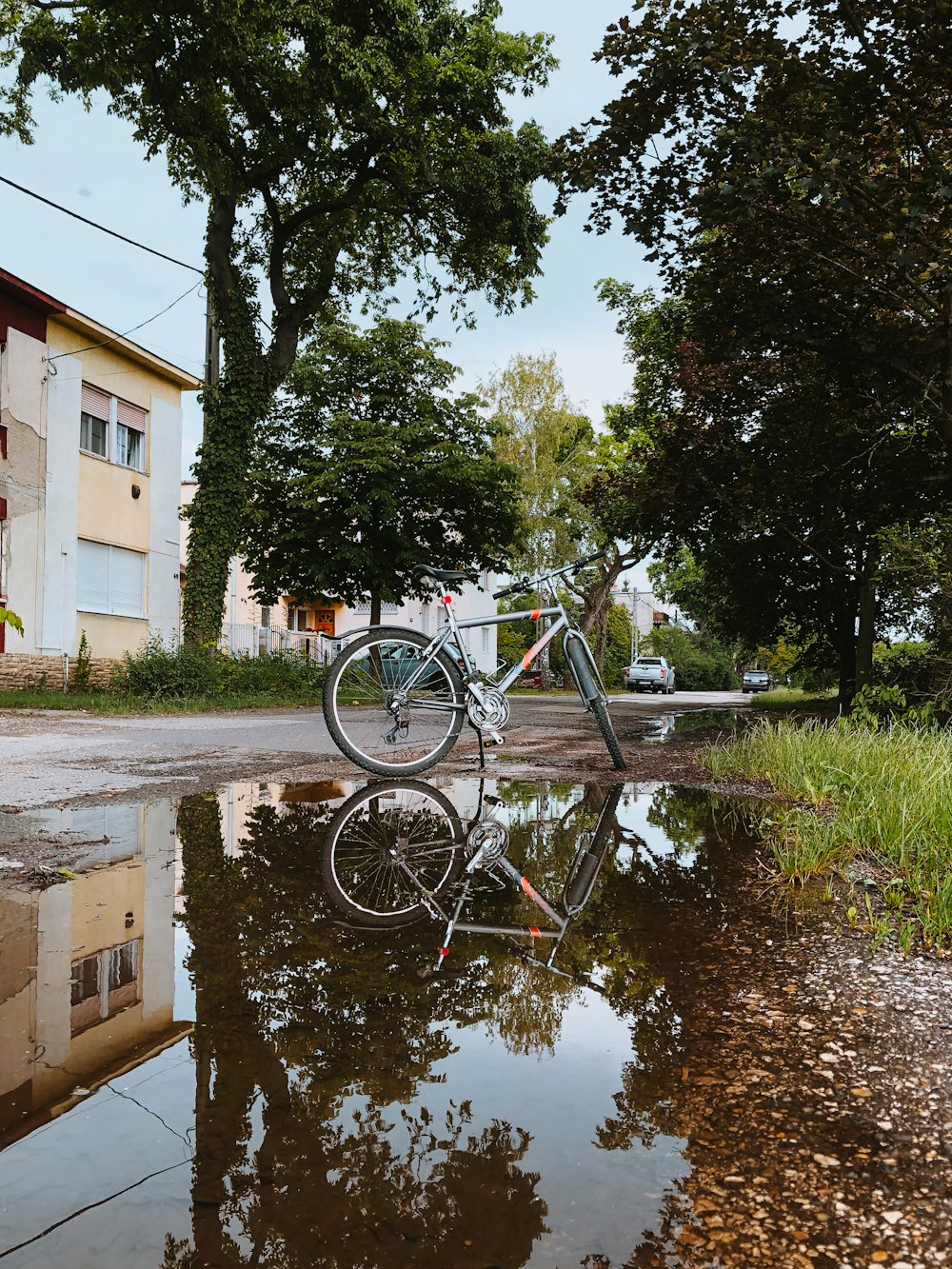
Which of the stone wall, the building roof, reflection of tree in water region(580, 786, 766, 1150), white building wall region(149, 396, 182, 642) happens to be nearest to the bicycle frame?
reflection of tree in water region(580, 786, 766, 1150)

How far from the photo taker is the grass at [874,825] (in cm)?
286

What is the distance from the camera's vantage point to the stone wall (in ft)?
53.8

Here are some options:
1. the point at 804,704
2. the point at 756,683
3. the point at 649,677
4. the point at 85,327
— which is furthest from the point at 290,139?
the point at 756,683

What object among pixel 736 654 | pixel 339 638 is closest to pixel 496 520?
pixel 339 638

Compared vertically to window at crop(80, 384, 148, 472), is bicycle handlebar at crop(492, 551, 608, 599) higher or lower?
lower

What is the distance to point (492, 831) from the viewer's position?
4.20 m

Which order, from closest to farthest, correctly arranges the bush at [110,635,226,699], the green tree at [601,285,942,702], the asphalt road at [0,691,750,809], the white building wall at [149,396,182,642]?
the asphalt road at [0,691,750,809]
the green tree at [601,285,942,702]
the bush at [110,635,226,699]
the white building wall at [149,396,182,642]

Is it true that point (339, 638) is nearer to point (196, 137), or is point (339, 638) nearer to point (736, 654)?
point (196, 137)

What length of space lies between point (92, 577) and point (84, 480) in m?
1.96

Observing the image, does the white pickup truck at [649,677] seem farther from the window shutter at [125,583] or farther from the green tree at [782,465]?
the window shutter at [125,583]

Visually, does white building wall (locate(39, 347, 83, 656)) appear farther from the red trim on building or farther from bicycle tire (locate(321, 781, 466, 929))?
bicycle tire (locate(321, 781, 466, 929))

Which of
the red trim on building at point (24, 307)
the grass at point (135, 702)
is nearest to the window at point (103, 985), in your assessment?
the grass at point (135, 702)

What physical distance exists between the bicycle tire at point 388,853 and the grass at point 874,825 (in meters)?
1.30

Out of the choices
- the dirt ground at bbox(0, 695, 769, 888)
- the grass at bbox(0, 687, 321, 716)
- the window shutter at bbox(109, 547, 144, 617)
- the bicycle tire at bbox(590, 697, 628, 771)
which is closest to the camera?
the dirt ground at bbox(0, 695, 769, 888)
